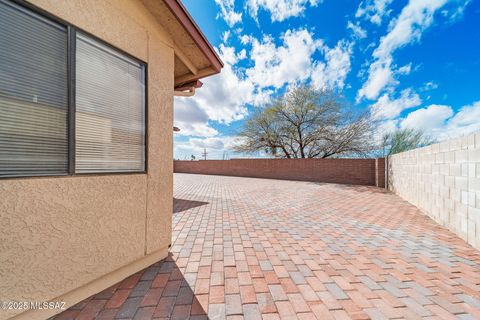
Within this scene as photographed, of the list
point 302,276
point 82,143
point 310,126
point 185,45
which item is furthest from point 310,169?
point 82,143

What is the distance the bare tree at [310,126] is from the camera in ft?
44.7

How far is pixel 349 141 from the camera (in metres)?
13.7

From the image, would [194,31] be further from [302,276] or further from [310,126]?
[310,126]

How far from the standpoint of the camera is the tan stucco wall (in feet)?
4.74

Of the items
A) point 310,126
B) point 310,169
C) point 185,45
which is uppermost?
point 310,126

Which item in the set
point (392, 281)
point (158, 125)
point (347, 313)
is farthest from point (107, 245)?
point (392, 281)

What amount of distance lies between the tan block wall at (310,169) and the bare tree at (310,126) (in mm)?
2028

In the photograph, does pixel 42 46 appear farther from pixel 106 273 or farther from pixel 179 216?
pixel 179 216

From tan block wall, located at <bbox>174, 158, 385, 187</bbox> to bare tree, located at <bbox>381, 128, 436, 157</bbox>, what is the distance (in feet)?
11.9

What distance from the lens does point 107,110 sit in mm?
2068

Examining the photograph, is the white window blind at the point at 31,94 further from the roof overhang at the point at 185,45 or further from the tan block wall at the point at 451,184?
the tan block wall at the point at 451,184

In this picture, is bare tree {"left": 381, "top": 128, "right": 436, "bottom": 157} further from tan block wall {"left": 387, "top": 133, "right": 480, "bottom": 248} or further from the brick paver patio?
the brick paver patio

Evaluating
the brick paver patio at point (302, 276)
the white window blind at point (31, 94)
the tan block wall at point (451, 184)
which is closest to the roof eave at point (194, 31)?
the white window blind at point (31, 94)

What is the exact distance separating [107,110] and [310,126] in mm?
14910
